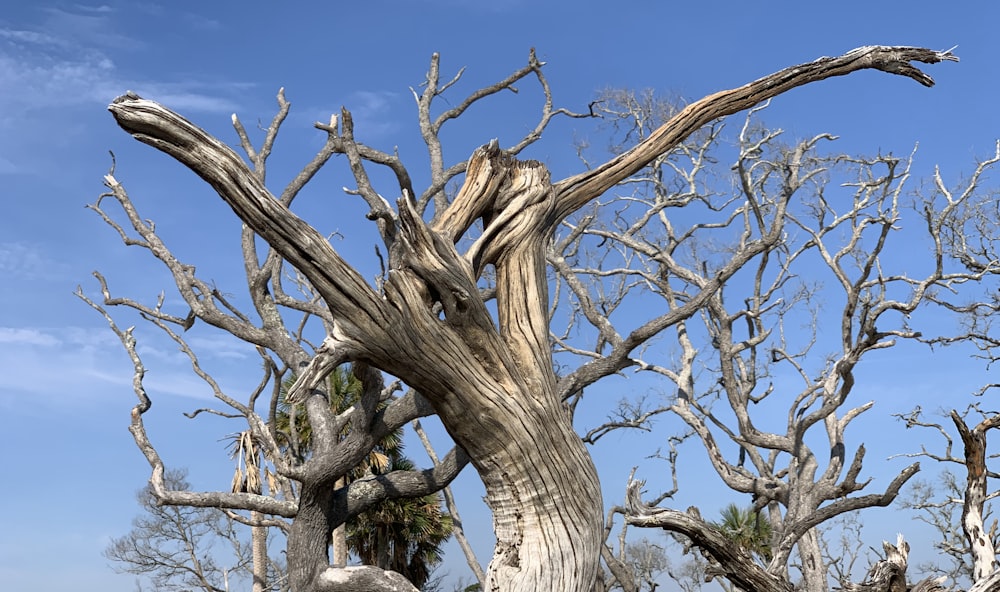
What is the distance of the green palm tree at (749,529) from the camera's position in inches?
625

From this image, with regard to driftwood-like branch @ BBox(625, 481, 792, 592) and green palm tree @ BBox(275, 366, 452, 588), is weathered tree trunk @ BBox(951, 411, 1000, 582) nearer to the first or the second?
driftwood-like branch @ BBox(625, 481, 792, 592)

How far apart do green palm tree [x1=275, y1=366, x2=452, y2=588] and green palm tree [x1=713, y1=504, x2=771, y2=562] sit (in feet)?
17.2

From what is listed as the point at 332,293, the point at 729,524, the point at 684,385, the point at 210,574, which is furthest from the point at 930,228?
the point at 210,574

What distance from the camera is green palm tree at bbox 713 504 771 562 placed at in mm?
15883

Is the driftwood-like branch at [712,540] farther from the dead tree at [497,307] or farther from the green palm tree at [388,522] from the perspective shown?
the green palm tree at [388,522]

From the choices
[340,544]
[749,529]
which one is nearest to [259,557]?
[340,544]

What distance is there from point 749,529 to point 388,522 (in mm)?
6753

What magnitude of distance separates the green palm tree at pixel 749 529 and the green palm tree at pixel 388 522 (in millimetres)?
5255

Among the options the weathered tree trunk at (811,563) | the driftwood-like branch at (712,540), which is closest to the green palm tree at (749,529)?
the weathered tree trunk at (811,563)

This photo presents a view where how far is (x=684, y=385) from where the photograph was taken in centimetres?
1546

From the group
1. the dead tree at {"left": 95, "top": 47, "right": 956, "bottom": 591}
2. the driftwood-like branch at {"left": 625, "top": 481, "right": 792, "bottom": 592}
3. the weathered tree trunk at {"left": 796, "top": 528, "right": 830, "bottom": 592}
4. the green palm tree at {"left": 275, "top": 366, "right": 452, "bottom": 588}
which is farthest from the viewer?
the green palm tree at {"left": 275, "top": 366, "right": 452, "bottom": 588}

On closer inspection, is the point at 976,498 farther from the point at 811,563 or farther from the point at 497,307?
the point at 811,563

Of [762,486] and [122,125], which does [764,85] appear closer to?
[122,125]

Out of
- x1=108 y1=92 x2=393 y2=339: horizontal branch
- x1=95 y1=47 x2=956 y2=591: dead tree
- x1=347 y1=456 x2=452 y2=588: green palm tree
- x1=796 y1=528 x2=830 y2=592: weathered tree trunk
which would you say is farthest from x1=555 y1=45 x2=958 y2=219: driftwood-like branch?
x1=347 y1=456 x2=452 y2=588: green palm tree
